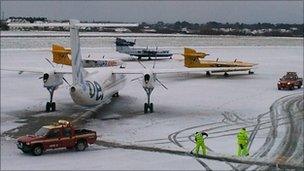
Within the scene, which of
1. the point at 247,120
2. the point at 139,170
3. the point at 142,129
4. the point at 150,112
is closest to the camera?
the point at 139,170

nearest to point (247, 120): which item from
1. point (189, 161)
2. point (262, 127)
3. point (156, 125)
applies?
point (262, 127)

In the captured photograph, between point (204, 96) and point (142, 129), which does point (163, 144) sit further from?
point (204, 96)

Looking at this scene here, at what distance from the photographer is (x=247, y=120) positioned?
29.8 meters

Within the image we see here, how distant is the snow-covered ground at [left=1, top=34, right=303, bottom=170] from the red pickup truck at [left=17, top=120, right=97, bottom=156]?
1.17ft

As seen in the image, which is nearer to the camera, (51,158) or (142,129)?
(51,158)

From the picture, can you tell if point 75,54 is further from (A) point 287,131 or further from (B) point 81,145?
(A) point 287,131

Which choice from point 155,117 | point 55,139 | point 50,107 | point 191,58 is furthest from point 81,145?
point 191,58

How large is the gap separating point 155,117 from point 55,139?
10076 mm

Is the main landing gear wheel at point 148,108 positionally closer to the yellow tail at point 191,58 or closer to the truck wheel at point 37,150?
the truck wheel at point 37,150

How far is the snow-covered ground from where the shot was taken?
19969mm

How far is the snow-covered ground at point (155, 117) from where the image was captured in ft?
65.5

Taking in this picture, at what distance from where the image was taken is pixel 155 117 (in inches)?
1208

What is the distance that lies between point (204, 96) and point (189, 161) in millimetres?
19220

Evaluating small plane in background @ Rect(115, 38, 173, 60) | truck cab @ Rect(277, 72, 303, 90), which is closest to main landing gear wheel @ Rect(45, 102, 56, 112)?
truck cab @ Rect(277, 72, 303, 90)
